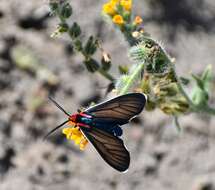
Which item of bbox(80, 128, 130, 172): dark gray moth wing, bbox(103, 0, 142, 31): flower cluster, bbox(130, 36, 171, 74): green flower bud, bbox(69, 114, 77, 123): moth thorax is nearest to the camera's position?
bbox(80, 128, 130, 172): dark gray moth wing

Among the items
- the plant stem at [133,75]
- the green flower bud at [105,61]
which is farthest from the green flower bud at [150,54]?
the green flower bud at [105,61]

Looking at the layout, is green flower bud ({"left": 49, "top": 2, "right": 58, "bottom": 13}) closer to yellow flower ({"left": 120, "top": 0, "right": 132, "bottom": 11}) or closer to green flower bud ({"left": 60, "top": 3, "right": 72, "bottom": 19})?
green flower bud ({"left": 60, "top": 3, "right": 72, "bottom": 19})

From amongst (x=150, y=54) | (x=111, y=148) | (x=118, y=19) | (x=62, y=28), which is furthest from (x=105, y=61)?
(x=111, y=148)

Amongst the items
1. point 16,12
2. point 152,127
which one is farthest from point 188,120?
point 16,12

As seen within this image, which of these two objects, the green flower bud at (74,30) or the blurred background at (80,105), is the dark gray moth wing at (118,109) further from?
the blurred background at (80,105)

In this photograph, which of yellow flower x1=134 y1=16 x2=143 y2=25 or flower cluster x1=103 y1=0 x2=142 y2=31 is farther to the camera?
flower cluster x1=103 y1=0 x2=142 y2=31

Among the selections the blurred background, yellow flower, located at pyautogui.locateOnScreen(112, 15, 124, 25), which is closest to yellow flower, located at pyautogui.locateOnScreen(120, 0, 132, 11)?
yellow flower, located at pyautogui.locateOnScreen(112, 15, 124, 25)
